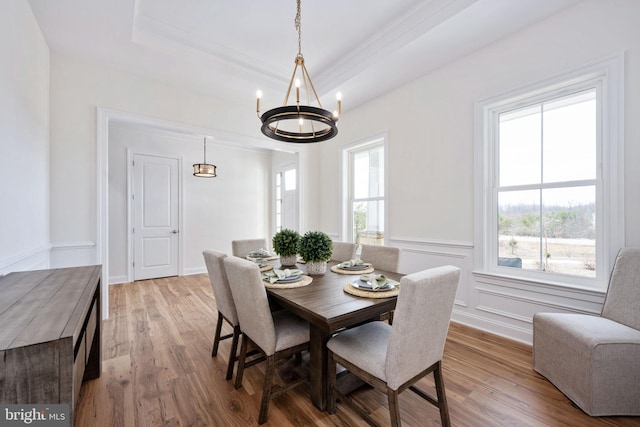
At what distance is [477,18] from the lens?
224 centimetres

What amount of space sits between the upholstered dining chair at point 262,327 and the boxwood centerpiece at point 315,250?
1.50 ft

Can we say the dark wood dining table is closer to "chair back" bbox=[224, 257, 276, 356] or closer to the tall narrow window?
"chair back" bbox=[224, 257, 276, 356]

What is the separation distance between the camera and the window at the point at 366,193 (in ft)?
12.6

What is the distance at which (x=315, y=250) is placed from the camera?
2080 millimetres

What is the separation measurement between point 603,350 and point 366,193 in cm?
291

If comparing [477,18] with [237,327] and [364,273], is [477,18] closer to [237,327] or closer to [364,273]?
[364,273]

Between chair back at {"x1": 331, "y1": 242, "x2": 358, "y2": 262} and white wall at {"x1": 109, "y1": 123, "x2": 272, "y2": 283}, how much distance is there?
3.50 meters

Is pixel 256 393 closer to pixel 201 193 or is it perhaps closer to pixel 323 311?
pixel 323 311

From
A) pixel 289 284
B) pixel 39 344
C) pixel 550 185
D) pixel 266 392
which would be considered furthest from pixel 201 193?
pixel 550 185

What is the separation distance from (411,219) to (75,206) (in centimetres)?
372

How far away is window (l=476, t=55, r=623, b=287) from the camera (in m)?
2.05

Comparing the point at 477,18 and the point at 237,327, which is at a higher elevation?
the point at 477,18

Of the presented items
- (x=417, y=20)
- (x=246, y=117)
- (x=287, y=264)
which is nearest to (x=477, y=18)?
→ (x=417, y=20)

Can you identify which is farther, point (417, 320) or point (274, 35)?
point (274, 35)
